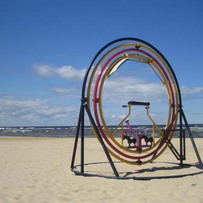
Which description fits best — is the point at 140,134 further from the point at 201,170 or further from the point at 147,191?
the point at 147,191

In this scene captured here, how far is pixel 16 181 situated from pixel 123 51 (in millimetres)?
5154

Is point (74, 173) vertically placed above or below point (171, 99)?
below

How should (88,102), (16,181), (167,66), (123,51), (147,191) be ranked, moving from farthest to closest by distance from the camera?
(167,66), (123,51), (88,102), (16,181), (147,191)

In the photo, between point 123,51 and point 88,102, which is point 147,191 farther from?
point 123,51

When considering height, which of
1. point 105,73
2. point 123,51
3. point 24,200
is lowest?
point 24,200

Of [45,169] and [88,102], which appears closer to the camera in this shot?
[88,102]

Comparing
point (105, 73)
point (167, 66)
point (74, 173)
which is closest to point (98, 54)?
point (105, 73)

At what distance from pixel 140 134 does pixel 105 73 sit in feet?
7.68

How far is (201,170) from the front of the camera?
36.2ft

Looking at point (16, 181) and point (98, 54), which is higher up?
point (98, 54)

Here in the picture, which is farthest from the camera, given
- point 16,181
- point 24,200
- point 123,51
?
point 123,51

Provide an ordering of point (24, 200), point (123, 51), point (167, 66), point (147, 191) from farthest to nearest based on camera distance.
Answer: point (167, 66) → point (123, 51) → point (147, 191) → point (24, 200)

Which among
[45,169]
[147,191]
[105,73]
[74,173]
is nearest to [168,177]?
[147,191]

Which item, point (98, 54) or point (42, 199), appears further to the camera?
point (98, 54)
